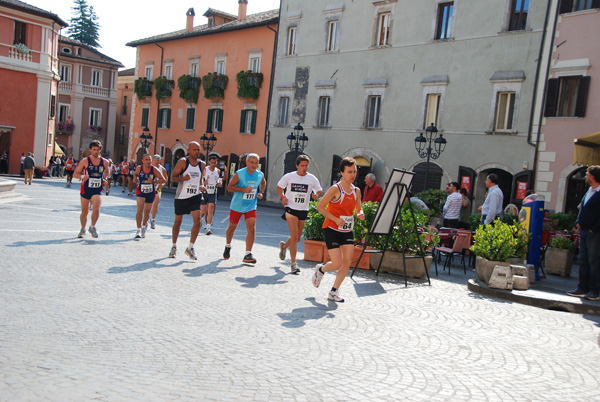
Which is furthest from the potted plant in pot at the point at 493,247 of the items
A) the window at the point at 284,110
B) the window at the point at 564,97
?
the window at the point at 284,110

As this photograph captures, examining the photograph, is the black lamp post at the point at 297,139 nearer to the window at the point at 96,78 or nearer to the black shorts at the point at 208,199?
the black shorts at the point at 208,199

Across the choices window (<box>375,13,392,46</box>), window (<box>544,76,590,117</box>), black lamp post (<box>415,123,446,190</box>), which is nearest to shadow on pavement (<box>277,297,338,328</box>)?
window (<box>544,76,590,117</box>)

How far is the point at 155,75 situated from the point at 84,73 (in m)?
18.4

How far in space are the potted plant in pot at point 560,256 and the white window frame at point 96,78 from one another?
5749 cm

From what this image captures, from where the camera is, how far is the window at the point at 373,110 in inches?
1169

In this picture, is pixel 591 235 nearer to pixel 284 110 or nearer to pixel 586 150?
pixel 586 150

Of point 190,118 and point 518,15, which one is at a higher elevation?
point 518,15

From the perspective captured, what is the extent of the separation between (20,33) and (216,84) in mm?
14726

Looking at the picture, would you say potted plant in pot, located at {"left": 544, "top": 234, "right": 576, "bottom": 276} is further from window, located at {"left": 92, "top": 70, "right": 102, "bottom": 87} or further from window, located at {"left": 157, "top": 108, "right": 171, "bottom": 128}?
window, located at {"left": 92, "top": 70, "right": 102, "bottom": 87}

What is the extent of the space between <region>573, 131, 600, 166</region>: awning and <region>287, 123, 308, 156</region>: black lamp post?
20.5 metres

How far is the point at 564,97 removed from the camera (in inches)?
878

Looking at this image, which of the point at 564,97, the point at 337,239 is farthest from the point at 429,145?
the point at 337,239

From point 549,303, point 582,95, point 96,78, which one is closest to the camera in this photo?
point 549,303

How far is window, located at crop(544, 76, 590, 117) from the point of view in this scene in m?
21.5
